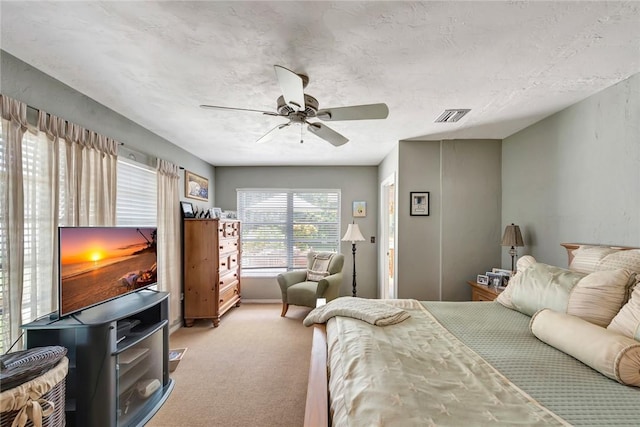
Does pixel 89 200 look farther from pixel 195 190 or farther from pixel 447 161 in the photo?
pixel 447 161

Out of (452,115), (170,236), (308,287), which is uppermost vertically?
(452,115)

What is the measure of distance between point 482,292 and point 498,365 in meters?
2.03

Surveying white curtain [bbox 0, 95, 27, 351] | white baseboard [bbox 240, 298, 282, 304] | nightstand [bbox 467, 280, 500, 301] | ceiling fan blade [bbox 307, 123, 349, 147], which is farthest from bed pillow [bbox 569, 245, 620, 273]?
white baseboard [bbox 240, 298, 282, 304]

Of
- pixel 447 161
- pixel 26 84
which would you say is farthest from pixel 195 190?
→ pixel 447 161

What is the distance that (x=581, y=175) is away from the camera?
238 cm

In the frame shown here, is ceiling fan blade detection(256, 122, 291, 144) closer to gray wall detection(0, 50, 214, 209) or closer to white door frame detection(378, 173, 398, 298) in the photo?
gray wall detection(0, 50, 214, 209)

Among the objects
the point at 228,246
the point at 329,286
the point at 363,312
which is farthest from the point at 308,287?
the point at 363,312

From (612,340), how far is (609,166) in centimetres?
160

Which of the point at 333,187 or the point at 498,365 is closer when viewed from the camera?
the point at 498,365

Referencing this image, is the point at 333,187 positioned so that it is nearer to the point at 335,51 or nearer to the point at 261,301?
the point at 261,301

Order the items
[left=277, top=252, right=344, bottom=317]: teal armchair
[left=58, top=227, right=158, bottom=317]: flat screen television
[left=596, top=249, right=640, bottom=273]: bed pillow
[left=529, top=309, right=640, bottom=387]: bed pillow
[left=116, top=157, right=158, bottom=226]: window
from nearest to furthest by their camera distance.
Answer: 1. [left=529, top=309, right=640, bottom=387]: bed pillow
2. [left=596, top=249, right=640, bottom=273]: bed pillow
3. [left=58, top=227, right=158, bottom=317]: flat screen television
4. [left=116, top=157, right=158, bottom=226]: window
5. [left=277, top=252, right=344, bottom=317]: teal armchair

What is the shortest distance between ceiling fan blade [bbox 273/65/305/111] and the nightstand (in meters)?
2.62

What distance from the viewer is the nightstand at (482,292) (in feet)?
9.30

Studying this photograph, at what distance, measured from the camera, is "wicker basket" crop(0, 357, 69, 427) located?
1200 mm
